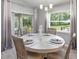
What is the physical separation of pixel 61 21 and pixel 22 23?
70.4 inches

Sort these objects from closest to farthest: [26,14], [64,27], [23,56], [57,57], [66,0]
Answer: [23,56], [57,57], [66,0], [64,27], [26,14]

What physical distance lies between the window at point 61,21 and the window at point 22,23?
1118mm

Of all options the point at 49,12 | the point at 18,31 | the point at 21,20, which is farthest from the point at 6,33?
the point at 49,12

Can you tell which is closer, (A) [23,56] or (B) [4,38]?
(A) [23,56]

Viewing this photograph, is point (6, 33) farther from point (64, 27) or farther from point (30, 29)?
point (64, 27)

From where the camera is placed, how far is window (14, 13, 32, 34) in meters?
4.41

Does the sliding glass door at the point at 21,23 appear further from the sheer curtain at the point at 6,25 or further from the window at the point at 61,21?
the window at the point at 61,21

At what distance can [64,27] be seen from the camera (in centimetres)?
465

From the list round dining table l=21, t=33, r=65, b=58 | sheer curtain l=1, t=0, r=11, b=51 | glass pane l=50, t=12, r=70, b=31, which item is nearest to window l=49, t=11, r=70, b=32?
glass pane l=50, t=12, r=70, b=31

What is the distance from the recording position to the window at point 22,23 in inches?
174

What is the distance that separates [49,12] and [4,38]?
265cm

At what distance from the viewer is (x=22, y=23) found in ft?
15.6

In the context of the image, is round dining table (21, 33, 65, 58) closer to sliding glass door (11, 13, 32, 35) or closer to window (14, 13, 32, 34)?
sliding glass door (11, 13, 32, 35)

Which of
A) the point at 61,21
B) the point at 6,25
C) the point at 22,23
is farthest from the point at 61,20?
the point at 6,25
